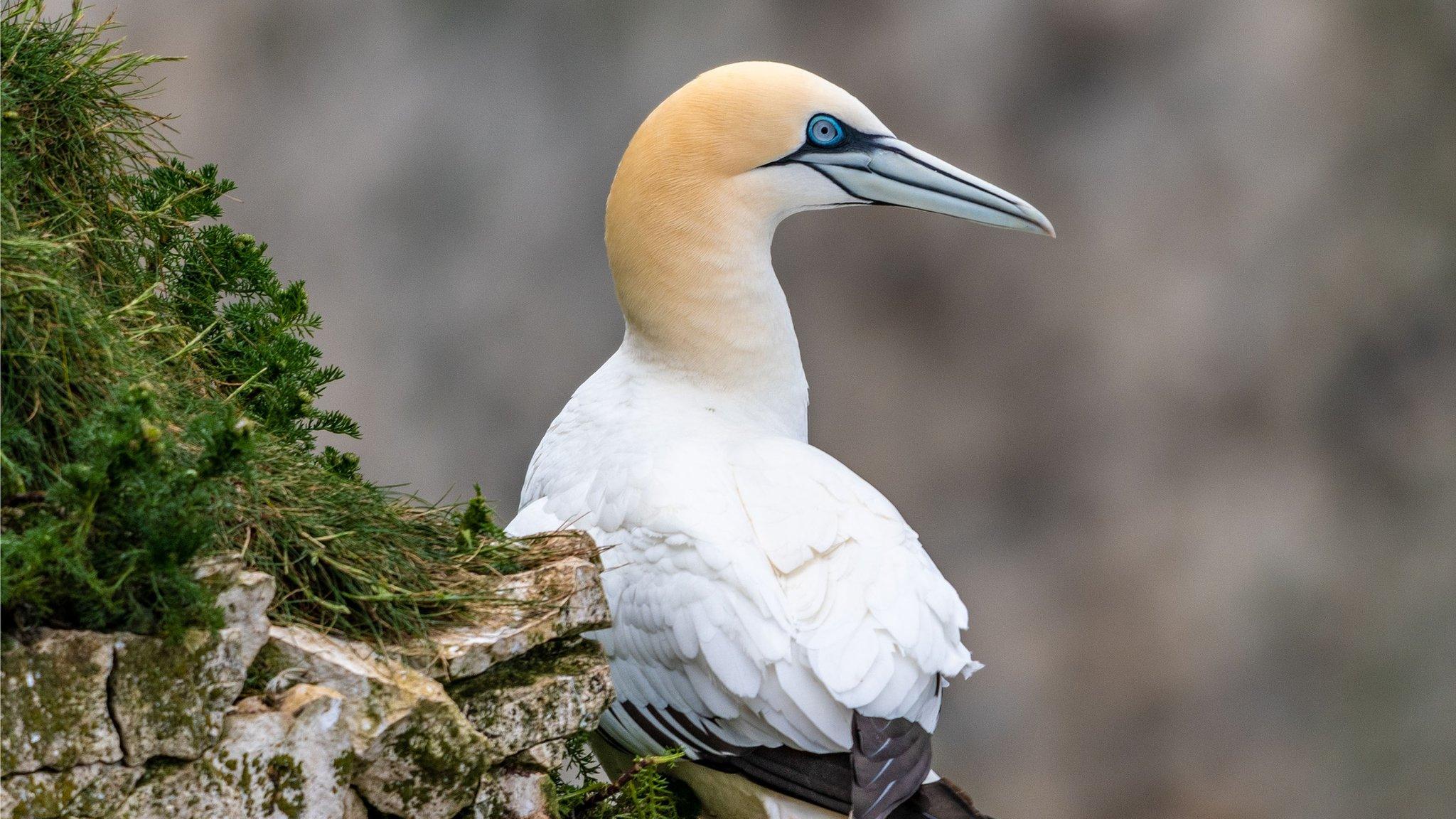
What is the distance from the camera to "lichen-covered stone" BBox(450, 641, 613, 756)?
174 cm

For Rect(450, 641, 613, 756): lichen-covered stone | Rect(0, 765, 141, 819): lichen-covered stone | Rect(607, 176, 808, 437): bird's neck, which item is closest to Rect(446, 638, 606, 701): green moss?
Rect(450, 641, 613, 756): lichen-covered stone

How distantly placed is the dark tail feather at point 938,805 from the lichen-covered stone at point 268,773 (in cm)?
97

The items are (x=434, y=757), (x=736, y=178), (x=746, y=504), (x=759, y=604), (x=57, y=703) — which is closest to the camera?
(x=57, y=703)

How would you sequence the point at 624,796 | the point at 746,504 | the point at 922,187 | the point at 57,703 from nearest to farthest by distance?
the point at 57,703
the point at 624,796
the point at 746,504
the point at 922,187

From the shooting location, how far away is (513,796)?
69.4 inches

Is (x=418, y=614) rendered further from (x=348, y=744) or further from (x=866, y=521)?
(x=866, y=521)

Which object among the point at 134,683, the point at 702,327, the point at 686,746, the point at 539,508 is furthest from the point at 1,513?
the point at 702,327

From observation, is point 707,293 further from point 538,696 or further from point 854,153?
point 538,696

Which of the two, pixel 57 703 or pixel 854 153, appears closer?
pixel 57 703

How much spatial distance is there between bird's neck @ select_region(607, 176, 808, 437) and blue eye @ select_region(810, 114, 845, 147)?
18 cm

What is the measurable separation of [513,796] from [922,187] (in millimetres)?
1688

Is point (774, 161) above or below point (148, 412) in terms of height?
above

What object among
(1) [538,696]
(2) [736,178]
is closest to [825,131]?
(2) [736,178]

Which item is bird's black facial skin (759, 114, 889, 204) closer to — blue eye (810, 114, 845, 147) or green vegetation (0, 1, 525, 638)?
blue eye (810, 114, 845, 147)
